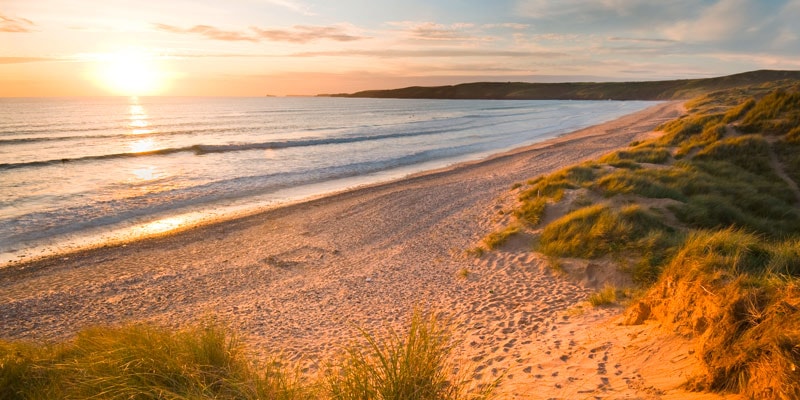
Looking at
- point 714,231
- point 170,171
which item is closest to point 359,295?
point 714,231

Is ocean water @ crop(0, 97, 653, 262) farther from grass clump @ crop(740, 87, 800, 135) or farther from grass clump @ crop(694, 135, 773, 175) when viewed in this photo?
grass clump @ crop(740, 87, 800, 135)

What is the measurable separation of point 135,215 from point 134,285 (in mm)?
6743

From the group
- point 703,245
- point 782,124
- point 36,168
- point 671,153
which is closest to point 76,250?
point 703,245

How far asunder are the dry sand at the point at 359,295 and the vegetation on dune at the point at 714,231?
0.46 m

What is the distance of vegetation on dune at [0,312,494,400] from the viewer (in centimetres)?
317

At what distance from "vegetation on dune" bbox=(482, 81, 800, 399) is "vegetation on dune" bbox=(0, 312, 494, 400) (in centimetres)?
210

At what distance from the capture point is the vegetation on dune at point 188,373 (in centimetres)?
317

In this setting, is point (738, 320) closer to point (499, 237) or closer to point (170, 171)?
point (499, 237)

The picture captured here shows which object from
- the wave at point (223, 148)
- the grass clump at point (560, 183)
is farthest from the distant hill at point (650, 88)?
the grass clump at point (560, 183)

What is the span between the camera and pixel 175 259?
33.4 ft

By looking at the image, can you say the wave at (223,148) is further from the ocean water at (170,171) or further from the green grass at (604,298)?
the green grass at (604,298)

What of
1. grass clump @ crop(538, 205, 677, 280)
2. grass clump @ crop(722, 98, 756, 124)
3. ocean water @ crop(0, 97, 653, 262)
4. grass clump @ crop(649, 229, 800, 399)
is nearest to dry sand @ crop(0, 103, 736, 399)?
grass clump @ crop(649, 229, 800, 399)

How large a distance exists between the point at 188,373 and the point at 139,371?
46cm

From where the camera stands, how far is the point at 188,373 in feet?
11.2
